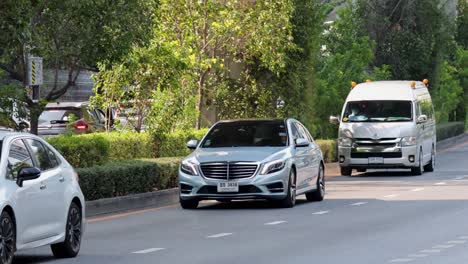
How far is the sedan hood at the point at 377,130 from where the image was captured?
35.2m

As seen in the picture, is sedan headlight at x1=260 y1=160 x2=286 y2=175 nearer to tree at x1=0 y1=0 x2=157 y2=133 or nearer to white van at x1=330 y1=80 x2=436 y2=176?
tree at x1=0 y1=0 x2=157 y2=133

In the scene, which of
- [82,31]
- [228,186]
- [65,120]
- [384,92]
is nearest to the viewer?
[82,31]

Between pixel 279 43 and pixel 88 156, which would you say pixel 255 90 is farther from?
pixel 88 156

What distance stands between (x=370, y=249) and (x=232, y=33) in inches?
774

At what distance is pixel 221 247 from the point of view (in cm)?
1695

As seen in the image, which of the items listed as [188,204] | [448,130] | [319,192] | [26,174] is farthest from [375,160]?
[448,130]

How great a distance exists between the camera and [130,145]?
1195 inches

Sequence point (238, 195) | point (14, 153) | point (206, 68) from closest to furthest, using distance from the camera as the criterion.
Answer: point (14, 153) → point (238, 195) → point (206, 68)

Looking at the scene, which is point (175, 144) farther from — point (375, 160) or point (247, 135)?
point (247, 135)

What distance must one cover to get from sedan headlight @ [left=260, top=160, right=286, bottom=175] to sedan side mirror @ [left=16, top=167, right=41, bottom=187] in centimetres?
943

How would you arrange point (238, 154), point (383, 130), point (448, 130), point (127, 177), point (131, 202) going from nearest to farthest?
point (238, 154), point (131, 202), point (127, 177), point (383, 130), point (448, 130)

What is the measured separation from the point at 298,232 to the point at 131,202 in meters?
6.37

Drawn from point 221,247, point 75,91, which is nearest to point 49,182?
point 221,247

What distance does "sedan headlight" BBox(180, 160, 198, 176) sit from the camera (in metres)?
23.7
